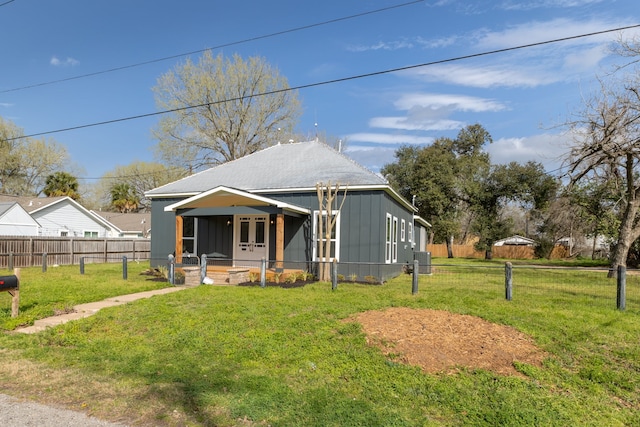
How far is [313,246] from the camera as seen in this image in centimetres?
1427

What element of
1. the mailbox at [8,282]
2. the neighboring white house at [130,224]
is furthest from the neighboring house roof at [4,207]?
the mailbox at [8,282]

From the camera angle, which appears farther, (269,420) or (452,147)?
(452,147)

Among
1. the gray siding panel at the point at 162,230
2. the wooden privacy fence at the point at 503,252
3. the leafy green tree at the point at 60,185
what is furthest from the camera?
the wooden privacy fence at the point at 503,252

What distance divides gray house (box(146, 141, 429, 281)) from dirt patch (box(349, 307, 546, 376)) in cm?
522

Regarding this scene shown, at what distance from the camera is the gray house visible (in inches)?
530

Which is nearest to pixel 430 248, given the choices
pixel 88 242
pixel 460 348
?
pixel 88 242

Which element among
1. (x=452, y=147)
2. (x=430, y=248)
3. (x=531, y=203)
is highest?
(x=452, y=147)

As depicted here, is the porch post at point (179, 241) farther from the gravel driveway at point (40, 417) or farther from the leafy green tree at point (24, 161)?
the leafy green tree at point (24, 161)

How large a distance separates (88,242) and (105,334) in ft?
59.2

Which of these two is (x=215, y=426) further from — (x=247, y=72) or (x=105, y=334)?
(x=247, y=72)

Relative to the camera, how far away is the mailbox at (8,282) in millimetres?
7051

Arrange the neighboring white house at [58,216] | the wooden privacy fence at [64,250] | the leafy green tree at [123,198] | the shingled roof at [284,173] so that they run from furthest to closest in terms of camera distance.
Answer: the leafy green tree at [123,198]
the neighboring white house at [58,216]
the wooden privacy fence at [64,250]
the shingled roof at [284,173]

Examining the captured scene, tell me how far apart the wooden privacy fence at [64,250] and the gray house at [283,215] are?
260 inches

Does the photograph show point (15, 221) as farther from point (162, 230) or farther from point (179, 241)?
point (179, 241)
